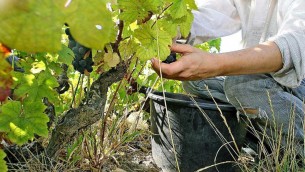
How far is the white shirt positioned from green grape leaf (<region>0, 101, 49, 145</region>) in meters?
0.88

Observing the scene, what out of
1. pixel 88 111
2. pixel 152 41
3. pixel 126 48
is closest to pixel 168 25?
pixel 152 41

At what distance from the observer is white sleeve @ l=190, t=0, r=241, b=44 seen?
6.62ft

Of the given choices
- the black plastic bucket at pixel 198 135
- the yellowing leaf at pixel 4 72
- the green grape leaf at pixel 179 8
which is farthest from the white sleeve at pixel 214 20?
the yellowing leaf at pixel 4 72

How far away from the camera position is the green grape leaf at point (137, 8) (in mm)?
1050

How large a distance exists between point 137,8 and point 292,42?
0.73 m

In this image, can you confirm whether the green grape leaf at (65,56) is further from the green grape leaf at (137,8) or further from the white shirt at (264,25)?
the white shirt at (264,25)

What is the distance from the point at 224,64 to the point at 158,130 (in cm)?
102

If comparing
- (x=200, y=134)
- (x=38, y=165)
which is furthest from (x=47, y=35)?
(x=200, y=134)

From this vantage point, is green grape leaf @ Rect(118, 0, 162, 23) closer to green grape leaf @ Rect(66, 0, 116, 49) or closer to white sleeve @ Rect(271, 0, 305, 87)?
white sleeve @ Rect(271, 0, 305, 87)

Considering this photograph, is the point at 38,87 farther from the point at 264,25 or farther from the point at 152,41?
the point at 264,25

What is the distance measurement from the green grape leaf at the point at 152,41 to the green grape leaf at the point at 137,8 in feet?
0.16

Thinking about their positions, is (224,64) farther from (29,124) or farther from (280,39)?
(29,124)

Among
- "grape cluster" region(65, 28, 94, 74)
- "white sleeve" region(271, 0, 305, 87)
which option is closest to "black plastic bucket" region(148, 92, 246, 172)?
"white sleeve" region(271, 0, 305, 87)

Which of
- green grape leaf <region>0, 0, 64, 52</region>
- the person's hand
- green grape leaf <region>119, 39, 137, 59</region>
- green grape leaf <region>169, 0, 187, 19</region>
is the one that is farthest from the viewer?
the person's hand
